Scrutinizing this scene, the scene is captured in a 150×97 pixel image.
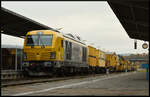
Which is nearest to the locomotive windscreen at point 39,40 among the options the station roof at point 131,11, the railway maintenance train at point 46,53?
the railway maintenance train at point 46,53

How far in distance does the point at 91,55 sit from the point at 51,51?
13.9 m

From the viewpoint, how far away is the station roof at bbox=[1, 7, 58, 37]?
19.0 m

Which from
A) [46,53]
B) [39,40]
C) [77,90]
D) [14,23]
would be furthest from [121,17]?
[77,90]

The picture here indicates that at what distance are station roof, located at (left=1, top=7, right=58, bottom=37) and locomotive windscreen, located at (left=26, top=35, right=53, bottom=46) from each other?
107 cm

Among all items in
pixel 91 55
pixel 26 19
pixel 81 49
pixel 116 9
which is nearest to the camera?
pixel 116 9

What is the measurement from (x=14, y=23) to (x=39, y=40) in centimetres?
203

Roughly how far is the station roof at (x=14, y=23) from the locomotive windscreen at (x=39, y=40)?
107 cm

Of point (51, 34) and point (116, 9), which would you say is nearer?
point (116, 9)

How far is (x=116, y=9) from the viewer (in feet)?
62.3

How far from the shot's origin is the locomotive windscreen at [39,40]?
22016 millimetres

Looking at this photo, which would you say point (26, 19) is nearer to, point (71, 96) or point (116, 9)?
point (116, 9)

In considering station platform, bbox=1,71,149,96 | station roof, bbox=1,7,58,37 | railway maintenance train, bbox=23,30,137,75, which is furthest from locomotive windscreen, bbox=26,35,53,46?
→ station platform, bbox=1,71,149,96

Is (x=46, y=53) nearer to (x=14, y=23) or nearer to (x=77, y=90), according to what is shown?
(x=14, y=23)

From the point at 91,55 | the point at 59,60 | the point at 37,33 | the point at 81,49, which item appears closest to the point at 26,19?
the point at 37,33
